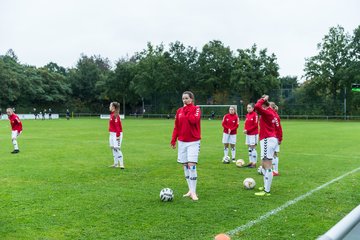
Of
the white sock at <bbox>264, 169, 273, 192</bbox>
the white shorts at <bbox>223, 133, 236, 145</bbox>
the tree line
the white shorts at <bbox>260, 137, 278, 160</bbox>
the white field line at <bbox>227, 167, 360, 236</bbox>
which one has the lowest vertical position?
the white field line at <bbox>227, 167, 360, 236</bbox>

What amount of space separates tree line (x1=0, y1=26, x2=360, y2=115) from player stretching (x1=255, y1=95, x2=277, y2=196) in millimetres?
54104

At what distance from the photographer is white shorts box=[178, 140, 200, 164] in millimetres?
8297

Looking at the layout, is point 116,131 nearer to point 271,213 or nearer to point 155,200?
point 155,200

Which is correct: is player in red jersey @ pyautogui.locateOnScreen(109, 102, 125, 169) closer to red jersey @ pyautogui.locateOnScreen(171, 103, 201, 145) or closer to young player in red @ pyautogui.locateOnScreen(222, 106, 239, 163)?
young player in red @ pyautogui.locateOnScreen(222, 106, 239, 163)

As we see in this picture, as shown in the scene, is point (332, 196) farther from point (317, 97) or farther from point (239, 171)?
point (317, 97)

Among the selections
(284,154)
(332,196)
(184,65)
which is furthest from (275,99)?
(332,196)

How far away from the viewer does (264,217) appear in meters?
6.84

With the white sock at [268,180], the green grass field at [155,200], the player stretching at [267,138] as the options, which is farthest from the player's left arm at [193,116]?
the white sock at [268,180]

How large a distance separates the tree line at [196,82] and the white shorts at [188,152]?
2181 inches

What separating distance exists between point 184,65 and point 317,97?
23.7 metres

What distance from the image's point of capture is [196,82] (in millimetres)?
70625

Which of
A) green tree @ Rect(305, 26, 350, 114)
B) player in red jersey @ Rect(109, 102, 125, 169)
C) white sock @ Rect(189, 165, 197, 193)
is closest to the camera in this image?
white sock @ Rect(189, 165, 197, 193)

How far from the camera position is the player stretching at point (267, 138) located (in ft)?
28.3

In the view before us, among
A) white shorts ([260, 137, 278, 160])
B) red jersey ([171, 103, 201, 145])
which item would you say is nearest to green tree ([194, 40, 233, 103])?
white shorts ([260, 137, 278, 160])
